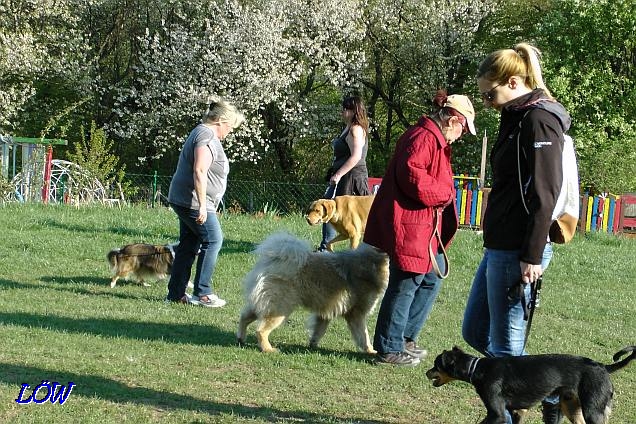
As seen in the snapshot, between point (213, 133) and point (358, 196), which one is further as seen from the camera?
point (358, 196)

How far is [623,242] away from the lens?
14.9 meters

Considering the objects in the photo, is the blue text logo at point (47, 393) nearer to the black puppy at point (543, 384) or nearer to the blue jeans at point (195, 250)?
the black puppy at point (543, 384)

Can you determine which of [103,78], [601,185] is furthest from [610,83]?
[103,78]

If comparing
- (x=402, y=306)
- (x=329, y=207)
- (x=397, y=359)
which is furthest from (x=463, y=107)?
(x=329, y=207)

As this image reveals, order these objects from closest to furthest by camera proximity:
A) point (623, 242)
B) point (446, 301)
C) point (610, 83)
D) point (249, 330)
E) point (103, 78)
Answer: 1. point (249, 330)
2. point (446, 301)
3. point (623, 242)
4. point (610, 83)
5. point (103, 78)

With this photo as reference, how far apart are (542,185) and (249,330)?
389 centimetres

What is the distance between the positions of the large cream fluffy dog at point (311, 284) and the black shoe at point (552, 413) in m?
2.08

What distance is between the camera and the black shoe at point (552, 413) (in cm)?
425

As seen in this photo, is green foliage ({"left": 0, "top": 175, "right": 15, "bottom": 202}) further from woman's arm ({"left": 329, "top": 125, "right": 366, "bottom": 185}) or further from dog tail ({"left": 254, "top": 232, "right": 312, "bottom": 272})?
dog tail ({"left": 254, "top": 232, "right": 312, "bottom": 272})

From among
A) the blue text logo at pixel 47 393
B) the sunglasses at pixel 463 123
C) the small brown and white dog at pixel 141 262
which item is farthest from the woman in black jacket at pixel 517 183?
the small brown and white dog at pixel 141 262

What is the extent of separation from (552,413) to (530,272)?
1.02 m

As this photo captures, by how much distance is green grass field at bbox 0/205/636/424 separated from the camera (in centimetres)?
477

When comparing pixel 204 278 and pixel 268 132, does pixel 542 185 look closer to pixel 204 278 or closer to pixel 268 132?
pixel 204 278

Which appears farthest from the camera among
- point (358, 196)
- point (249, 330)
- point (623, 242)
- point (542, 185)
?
point (623, 242)
